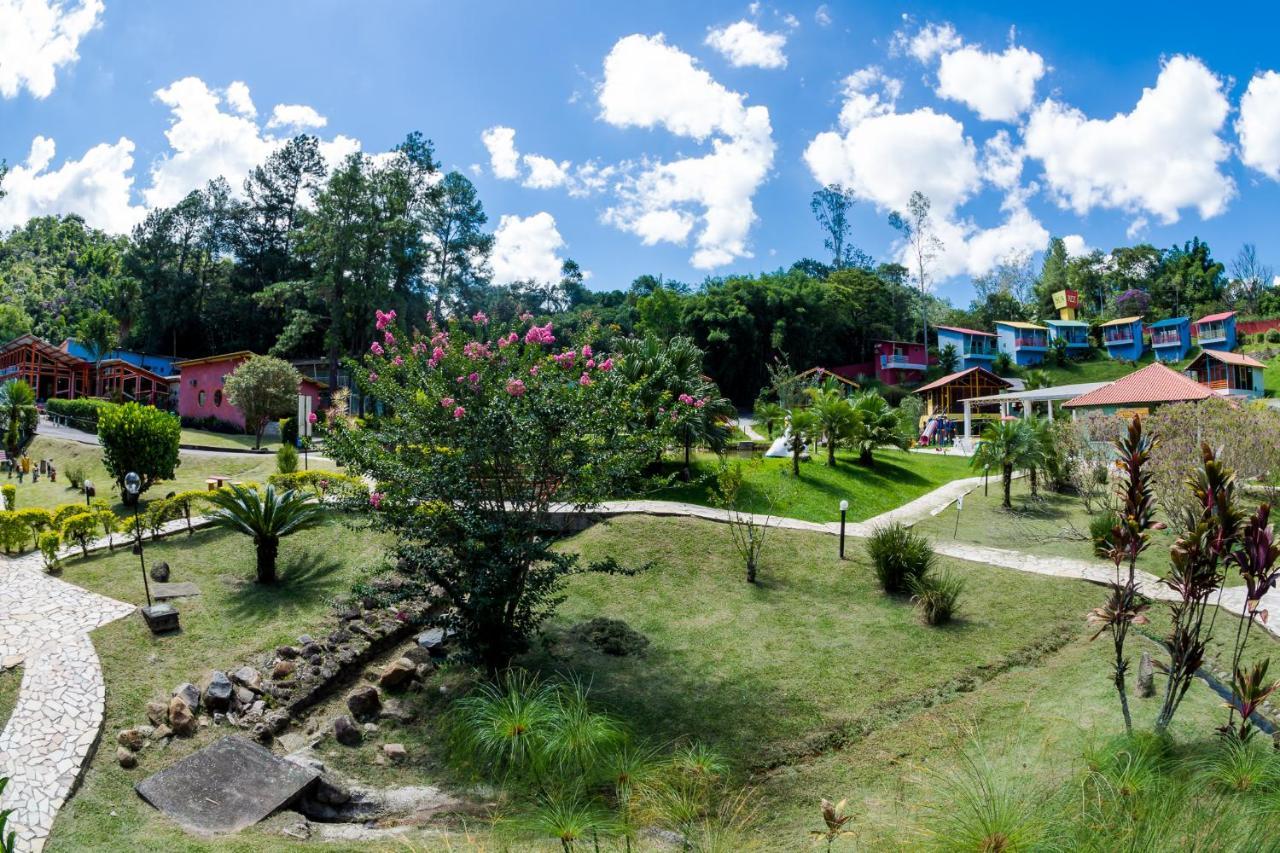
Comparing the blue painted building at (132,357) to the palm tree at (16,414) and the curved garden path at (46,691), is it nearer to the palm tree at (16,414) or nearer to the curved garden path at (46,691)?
the palm tree at (16,414)

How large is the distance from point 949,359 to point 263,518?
53494mm

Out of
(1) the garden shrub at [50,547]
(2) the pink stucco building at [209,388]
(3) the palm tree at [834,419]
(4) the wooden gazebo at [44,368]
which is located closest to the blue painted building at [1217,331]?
(3) the palm tree at [834,419]

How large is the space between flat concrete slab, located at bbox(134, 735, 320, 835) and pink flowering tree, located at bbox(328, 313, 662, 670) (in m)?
2.05

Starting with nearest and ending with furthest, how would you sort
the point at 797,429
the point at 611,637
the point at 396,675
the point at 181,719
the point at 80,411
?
the point at 181,719 → the point at 396,675 → the point at 611,637 → the point at 797,429 → the point at 80,411

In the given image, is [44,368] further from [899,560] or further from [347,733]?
[899,560]

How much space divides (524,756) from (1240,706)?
17.1 feet

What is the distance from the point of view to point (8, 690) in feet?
23.2

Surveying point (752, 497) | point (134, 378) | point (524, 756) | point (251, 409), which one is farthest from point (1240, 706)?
point (134, 378)

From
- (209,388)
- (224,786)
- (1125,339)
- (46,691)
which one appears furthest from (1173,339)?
(46,691)

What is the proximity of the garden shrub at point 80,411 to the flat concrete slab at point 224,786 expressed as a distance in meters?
24.7

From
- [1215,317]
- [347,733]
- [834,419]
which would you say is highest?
[1215,317]

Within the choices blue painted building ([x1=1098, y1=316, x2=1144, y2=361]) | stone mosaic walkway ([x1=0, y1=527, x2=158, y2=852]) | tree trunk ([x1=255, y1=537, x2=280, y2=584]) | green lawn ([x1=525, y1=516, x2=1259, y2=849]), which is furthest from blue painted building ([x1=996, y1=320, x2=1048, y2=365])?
stone mosaic walkway ([x1=0, y1=527, x2=158, y2=852])

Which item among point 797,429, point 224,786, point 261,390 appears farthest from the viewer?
point 261,390

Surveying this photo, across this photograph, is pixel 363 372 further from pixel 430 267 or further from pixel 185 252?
pixel 185 252
